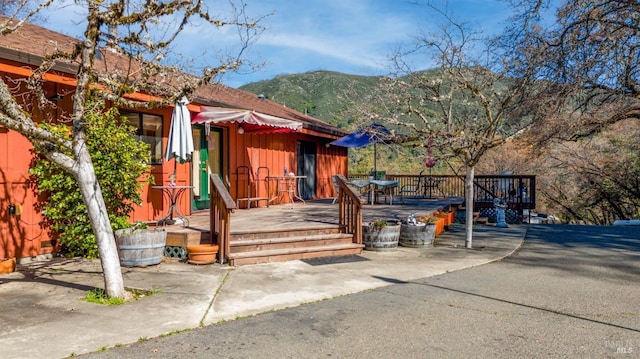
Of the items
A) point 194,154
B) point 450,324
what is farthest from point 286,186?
point 450,324

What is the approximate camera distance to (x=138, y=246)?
5.95 meters

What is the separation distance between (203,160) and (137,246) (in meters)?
3.93

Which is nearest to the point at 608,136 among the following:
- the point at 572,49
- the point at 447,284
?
the point at 572,49

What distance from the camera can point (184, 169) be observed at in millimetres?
8906

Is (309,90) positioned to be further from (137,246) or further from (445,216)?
(137,246)

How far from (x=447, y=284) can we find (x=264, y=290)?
2.30m

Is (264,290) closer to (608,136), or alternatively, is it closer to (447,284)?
(447,284)

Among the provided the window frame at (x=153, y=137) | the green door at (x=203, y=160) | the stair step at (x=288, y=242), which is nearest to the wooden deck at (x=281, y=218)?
the stair step at (x=288, y=242)

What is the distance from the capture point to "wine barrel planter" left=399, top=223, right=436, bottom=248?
26.7 feet

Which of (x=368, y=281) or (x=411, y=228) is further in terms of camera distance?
(x=411, y=228)

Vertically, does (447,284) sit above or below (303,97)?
below

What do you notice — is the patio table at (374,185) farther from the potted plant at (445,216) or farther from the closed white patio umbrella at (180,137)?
the closed white patio umbrella at (180,137)

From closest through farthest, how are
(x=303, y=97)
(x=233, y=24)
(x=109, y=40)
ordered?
(x=109, y=40) < (x=233, y=24) < (x=303, y=97)

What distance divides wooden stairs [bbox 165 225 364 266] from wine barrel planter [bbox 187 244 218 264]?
0.87 ft
